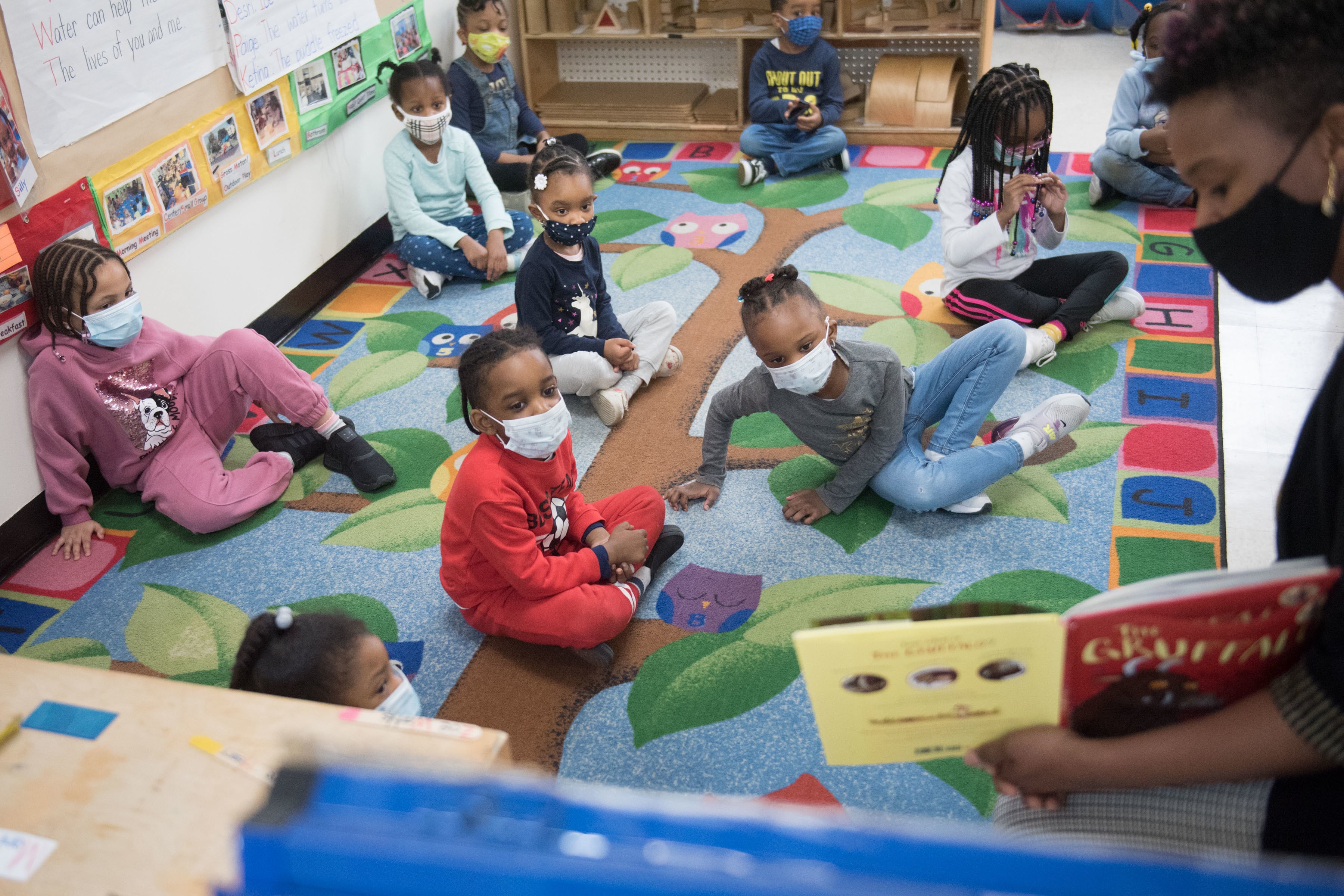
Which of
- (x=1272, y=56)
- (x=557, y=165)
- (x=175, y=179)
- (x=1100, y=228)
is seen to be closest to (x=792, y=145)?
(x=1100, y=228)

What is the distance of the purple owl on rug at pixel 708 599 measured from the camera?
6.75 ft

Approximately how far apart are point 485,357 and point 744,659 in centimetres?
78

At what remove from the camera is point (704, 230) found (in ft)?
12.4

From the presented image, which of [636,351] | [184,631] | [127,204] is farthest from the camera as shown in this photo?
[636,351]

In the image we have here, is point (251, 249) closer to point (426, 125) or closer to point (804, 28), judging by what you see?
point (426, 125)

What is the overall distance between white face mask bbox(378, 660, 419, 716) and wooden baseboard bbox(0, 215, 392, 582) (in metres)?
1.51

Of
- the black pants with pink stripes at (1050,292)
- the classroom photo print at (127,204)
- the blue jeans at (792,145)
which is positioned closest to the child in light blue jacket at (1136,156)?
the black pants with pink stripes at (1050,292)

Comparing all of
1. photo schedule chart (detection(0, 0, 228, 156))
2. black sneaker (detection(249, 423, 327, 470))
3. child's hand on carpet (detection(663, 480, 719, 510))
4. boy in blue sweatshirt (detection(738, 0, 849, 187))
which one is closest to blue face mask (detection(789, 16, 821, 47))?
boy in blue sweatshirt (detection(738, 0, 849, 187))

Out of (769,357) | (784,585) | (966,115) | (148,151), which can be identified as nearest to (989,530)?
(784,585)

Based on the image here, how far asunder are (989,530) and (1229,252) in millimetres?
1344

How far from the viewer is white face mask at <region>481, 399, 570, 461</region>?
73.1 inches

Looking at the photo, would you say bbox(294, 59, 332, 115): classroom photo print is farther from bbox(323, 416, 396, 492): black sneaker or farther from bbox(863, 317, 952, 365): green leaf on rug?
bbox(863, 317, 952, 365): green leaf on rug

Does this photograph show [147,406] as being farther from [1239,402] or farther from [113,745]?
[1239,402]

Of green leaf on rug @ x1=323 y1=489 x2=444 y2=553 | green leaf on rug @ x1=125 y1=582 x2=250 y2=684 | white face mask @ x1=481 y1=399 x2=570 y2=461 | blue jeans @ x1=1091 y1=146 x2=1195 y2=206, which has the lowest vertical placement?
green leaf on rug @ x1=125 y1=582 x2=250 y2=684
